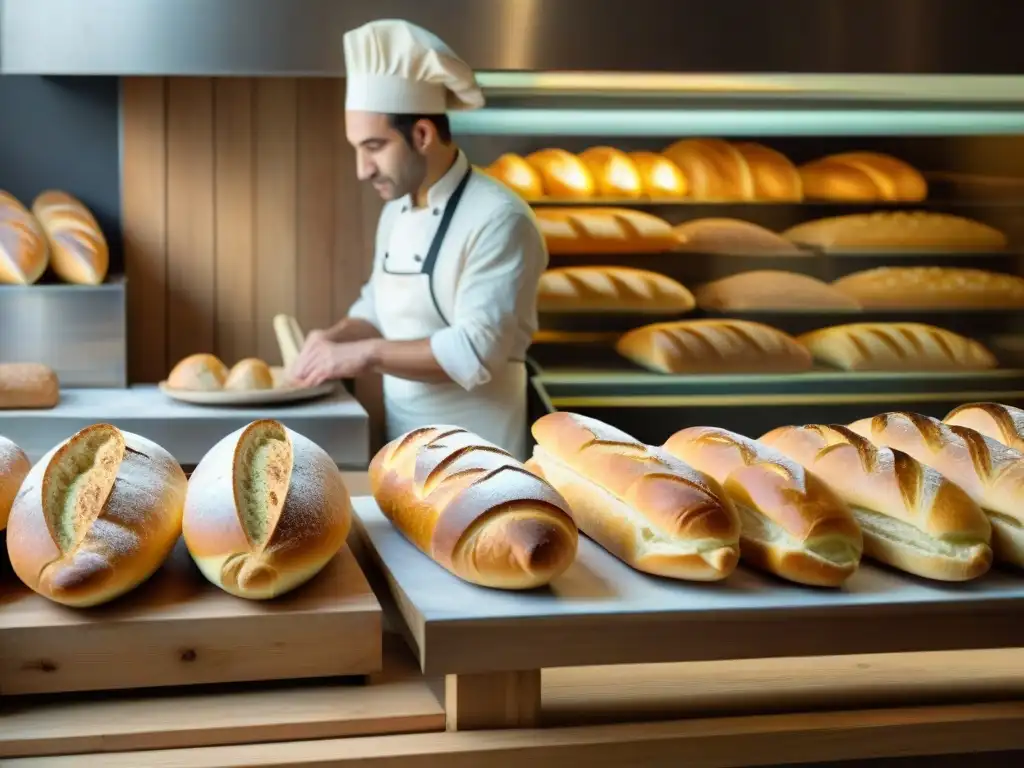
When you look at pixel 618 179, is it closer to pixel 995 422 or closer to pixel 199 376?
pixel 199 376

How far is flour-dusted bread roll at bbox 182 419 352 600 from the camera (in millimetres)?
977

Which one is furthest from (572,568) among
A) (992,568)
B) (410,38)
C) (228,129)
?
(228,129)

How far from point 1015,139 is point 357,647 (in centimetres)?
221

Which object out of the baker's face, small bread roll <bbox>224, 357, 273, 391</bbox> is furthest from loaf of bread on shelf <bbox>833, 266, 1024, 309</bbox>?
small bread roll <bbox>224, 357, 273, 391</bbox>

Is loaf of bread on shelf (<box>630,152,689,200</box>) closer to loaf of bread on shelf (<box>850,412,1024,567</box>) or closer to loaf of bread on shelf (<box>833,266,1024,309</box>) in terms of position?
loaf of bread on shelf (<box>833,266,1024,309</box>)

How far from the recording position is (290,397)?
2557mm

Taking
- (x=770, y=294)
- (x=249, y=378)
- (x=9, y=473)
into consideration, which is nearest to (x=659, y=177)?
(x=770, y=294)

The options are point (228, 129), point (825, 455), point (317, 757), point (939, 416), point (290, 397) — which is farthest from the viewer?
A: point (228, 129)

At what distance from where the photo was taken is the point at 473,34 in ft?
7.96

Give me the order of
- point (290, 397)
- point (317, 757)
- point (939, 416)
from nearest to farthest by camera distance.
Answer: point (317, 757) < point (290, 397) < point (939, 416)

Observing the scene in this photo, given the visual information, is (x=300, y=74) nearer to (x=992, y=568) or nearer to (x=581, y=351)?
(x=581, y=351)

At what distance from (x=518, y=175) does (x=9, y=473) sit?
168cm

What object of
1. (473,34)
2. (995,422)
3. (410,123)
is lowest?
(995,422)

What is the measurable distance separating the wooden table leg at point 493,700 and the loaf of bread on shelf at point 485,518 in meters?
0.07
